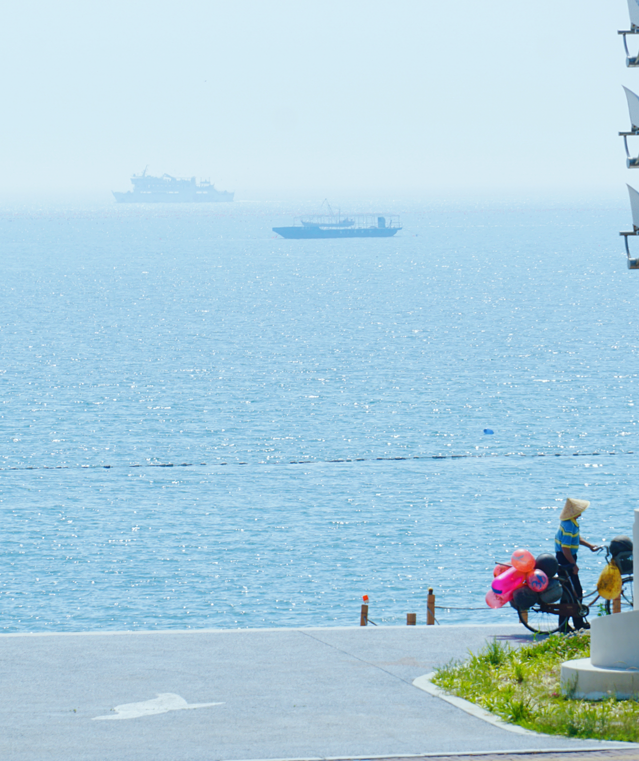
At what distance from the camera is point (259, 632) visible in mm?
15906

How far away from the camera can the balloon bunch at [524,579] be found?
14188 mm

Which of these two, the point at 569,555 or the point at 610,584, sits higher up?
the point at 569,555

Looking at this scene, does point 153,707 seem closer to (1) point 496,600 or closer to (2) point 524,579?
(1) point 496,600

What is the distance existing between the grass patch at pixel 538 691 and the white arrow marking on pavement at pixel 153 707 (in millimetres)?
2809

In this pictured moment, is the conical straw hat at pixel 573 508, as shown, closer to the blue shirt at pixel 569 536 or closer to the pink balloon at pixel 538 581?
the blue shirt at pixel 569 536

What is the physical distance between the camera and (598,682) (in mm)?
11859

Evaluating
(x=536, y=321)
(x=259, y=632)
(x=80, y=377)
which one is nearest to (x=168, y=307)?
(x=536, y=321)

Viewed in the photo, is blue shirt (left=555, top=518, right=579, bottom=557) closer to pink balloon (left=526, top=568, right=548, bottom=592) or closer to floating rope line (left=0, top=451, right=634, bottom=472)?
pink balloon (left=526, top=568, right=548, bottom=592)

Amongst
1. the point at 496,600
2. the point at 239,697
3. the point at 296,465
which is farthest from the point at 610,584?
the point at 296,465

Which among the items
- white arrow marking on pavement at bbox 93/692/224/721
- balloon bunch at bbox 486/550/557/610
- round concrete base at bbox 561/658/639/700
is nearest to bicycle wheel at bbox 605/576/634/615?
balloon bunch at bbox 486/550/557/610

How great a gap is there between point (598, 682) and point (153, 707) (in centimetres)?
464

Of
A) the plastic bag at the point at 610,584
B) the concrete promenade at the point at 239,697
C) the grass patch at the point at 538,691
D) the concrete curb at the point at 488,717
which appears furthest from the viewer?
the plastic bag at the point at 610,584

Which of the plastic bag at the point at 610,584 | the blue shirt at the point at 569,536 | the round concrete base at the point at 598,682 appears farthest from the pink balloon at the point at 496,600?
the round concrete base at the point at 598,682

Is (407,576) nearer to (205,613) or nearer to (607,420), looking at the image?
(205,613)
